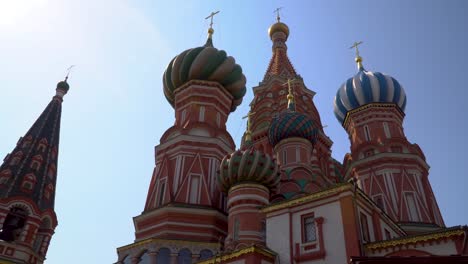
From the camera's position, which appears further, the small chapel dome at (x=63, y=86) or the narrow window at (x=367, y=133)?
the small chapel dome at (x=63, y=86)

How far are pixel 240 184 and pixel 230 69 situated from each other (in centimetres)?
895

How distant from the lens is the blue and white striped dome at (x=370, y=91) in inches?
991

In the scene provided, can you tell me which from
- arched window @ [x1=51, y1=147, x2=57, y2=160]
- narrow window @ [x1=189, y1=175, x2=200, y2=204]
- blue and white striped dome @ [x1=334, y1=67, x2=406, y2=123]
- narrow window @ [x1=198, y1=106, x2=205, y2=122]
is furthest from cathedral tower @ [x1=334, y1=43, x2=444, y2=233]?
arched window @ [x1=51, y1=147, x2=57, y2=160]

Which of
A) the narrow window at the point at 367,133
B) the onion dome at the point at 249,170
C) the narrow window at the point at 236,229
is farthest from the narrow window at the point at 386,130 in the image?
the narrow window at the point at 236,229

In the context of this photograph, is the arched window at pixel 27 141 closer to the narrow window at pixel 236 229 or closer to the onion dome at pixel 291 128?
the onion dome at pixel 291 128

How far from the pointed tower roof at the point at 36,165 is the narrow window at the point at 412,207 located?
17.4 meters

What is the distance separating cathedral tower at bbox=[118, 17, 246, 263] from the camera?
57.2 ft

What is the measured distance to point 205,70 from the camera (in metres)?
23.6

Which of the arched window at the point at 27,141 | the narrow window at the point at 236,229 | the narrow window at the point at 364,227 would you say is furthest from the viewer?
the arched window at the point at 27,141

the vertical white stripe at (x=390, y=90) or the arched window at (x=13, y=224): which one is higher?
the vertical white stripe at (x=390, y=90)

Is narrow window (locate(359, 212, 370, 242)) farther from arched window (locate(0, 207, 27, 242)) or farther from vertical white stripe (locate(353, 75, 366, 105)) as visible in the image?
arched window (locate(0, 207, 27, 242))

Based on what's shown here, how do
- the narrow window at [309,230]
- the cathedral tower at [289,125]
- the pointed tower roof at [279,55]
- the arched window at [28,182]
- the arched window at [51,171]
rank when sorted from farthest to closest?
the pointed tower roof at [279,55]
the arched window at [51,171]
the arched window at [28,182]
the cathedral tower at [289,125]
the narrow window at [309,230]

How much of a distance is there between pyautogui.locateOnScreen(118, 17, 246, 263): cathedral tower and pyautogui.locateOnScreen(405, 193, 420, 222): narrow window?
861cm

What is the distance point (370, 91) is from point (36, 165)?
18.4 m
